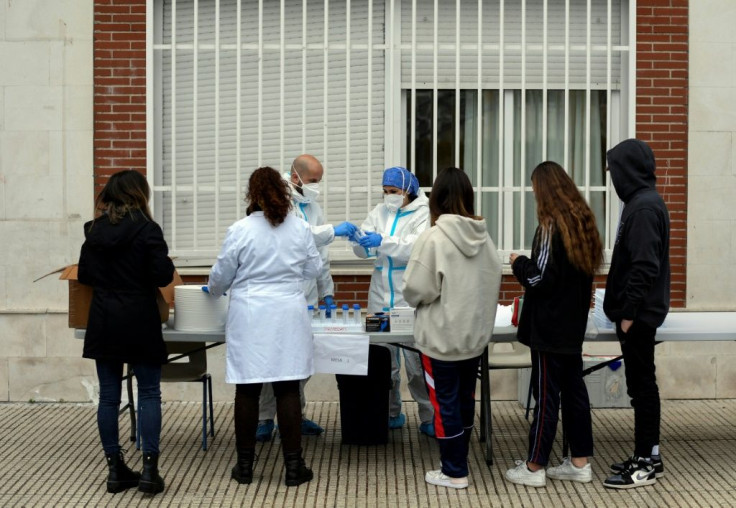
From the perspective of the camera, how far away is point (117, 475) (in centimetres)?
616

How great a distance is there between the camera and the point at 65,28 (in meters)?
8.66

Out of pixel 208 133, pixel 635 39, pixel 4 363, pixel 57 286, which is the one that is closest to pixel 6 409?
pixel 4 363

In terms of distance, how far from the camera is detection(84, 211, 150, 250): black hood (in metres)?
5.88

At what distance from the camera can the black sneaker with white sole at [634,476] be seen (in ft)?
20.3

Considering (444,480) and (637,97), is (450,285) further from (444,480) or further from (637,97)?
(637,97)

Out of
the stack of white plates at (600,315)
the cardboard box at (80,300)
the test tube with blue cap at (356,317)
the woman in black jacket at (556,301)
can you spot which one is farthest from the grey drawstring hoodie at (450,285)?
the cardboard box at (80,300)

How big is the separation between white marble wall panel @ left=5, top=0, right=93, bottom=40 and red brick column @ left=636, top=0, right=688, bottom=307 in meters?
4.39

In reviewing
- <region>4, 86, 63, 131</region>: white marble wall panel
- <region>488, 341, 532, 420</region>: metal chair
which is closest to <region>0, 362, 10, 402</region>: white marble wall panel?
<region>4, 86, 63, 131</region>: white marble wall panel

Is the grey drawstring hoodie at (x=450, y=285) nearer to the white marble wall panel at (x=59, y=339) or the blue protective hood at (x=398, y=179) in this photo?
the blue protective hood at (x=398, y=179)

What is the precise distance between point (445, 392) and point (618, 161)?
162 cm

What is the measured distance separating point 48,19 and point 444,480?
493 cm

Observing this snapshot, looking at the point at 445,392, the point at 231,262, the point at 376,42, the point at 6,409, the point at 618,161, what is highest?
the point at 376,42

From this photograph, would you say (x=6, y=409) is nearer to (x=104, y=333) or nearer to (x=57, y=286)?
(x=57, y=286)

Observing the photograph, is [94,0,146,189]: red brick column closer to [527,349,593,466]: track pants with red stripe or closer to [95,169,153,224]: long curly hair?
[95,169,153,224]: long curly hair
